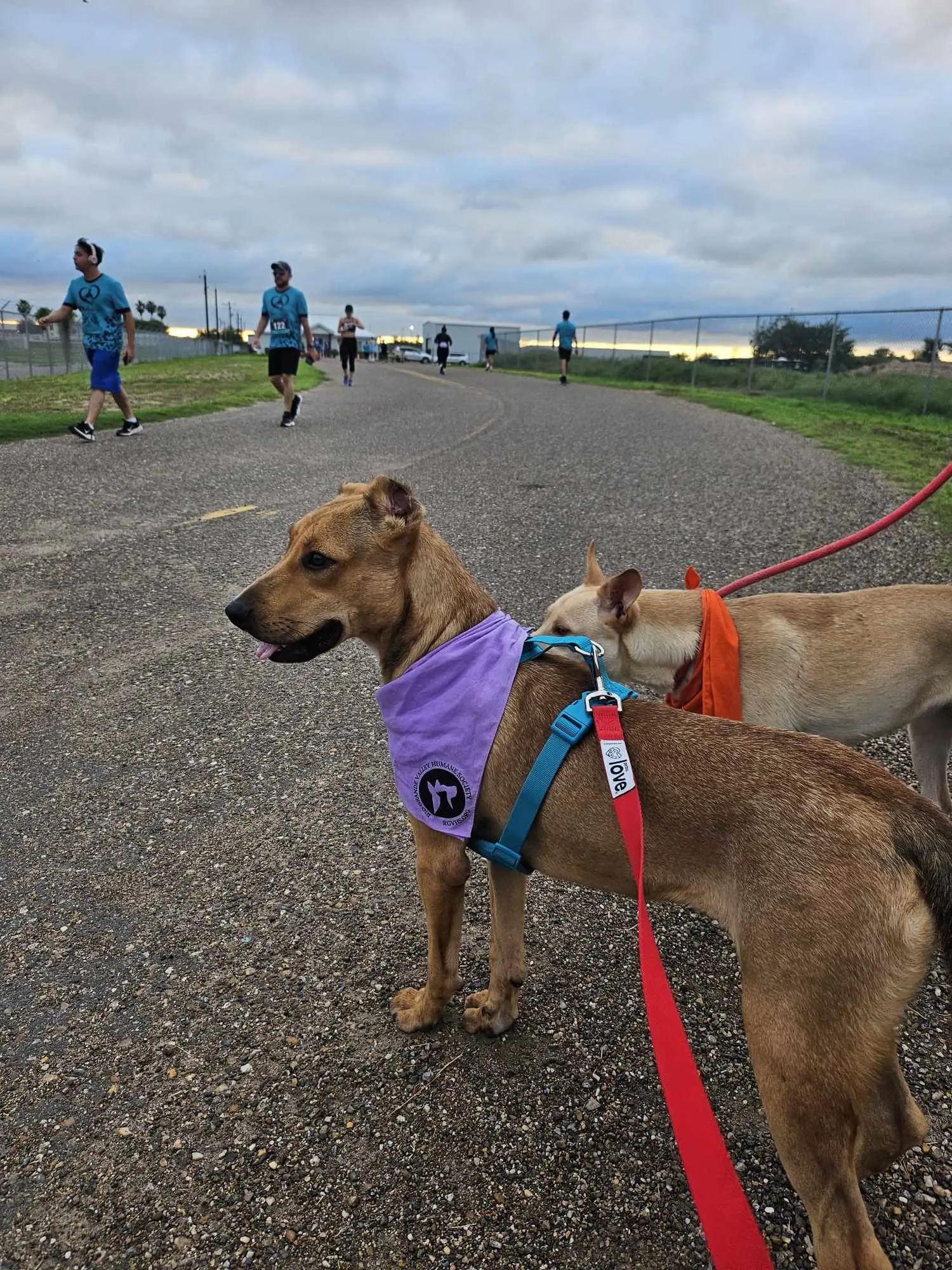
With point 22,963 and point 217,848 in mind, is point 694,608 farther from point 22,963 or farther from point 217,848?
point 22,963

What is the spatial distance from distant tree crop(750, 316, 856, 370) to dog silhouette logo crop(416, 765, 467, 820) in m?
25.9

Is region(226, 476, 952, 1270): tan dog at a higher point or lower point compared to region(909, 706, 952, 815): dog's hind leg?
higher

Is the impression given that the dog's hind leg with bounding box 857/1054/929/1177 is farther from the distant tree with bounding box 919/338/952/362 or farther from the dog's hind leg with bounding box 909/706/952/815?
the distant tree with bounding box 919/338/952/362

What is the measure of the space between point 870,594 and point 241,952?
364cm

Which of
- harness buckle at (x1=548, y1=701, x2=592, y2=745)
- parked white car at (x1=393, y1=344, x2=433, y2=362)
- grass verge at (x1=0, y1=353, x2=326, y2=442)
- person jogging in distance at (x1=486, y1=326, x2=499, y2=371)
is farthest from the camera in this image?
parked white car at (x1=393, y1=344, x2=433, y2=362)

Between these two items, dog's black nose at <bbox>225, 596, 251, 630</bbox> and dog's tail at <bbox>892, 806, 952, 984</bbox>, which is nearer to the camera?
dog's tail at <bbox>892, 806, 952, 984</bbox>

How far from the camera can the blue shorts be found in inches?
492

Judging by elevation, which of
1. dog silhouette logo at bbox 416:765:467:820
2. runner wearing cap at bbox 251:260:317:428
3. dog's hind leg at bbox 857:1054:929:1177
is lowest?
dog's hind leg at bbox 857:1054:929:1177

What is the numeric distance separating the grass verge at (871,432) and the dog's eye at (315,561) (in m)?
8.27

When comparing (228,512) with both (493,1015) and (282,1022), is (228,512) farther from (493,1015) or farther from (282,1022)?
(493,1015)

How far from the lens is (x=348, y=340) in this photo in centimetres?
2942

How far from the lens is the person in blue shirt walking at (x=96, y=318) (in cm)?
1238

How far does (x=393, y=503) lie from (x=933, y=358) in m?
22.0

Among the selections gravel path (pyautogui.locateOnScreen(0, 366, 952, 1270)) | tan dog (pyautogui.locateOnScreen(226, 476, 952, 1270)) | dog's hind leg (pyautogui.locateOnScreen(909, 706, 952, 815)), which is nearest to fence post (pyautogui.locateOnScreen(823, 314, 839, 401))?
gravel path (pyautogui.locateOnScreen(0, 366, 952, 1270))
